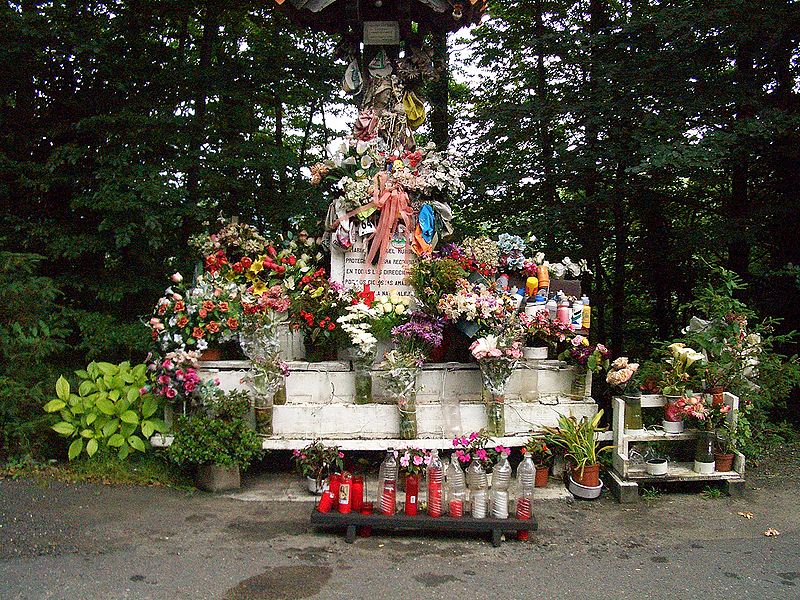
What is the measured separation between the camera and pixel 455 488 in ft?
16.4

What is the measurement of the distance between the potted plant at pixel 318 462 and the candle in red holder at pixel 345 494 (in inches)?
26.8

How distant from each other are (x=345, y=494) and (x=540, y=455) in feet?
6.58

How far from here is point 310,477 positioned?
19.3 ft

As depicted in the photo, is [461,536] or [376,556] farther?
[461,536]

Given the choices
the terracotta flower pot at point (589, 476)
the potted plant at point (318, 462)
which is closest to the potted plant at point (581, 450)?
the terracotta flower pot at point (589, 476)

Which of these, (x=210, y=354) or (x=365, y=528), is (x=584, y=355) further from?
(x=210, y=354)

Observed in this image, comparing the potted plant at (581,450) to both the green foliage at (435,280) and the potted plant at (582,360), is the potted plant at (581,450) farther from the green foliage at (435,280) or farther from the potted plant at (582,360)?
the green foliage at (435,280)

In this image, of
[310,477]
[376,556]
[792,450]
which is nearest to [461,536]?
[376,556]

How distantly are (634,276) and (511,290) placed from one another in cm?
515

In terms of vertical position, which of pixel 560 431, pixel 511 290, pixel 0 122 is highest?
pixel 0 122

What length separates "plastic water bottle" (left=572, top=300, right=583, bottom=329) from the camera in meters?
6.80

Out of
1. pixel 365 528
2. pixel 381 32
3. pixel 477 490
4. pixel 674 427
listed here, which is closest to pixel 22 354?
pixel 365 528

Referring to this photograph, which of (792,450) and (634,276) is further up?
(634,276)

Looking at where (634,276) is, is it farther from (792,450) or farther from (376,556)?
(376,556)
